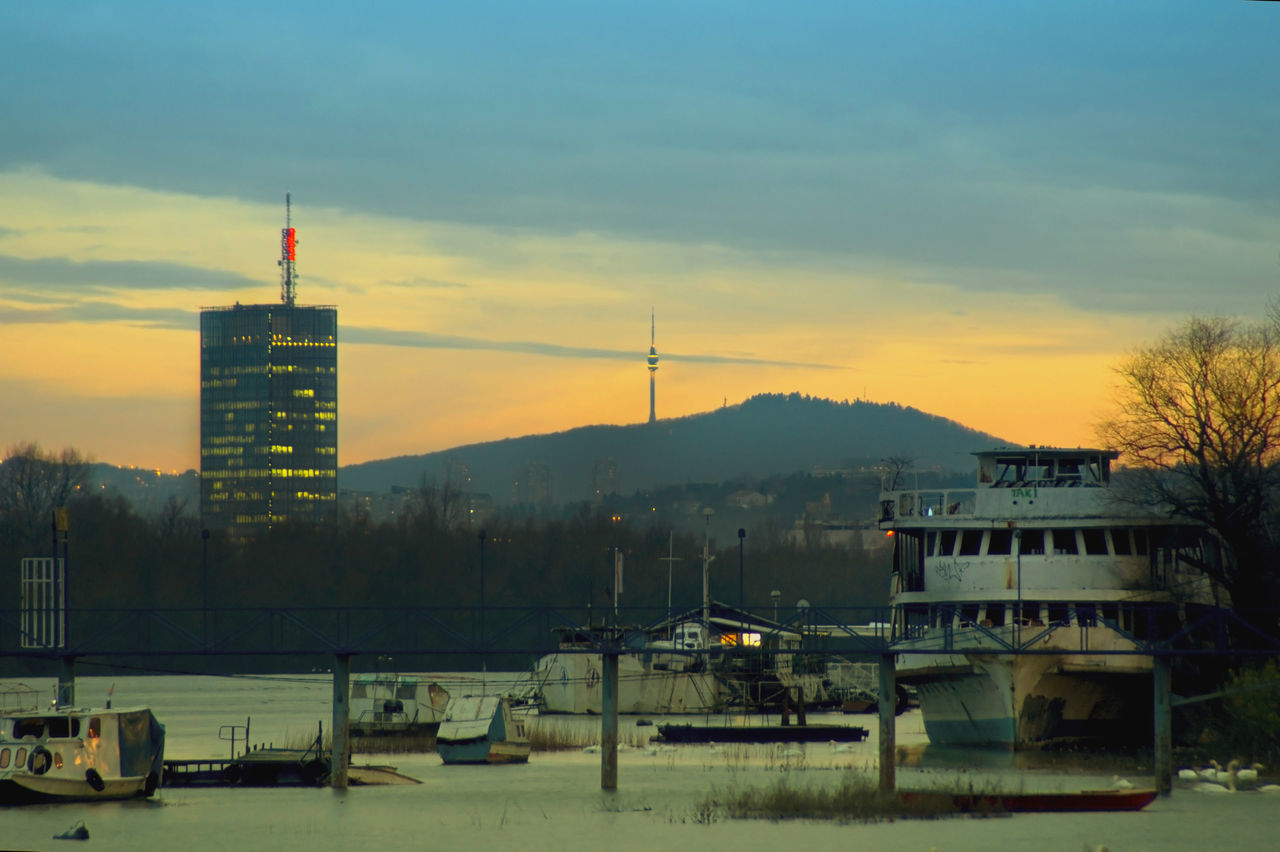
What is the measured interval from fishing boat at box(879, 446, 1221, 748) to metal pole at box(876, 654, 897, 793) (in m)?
7.55

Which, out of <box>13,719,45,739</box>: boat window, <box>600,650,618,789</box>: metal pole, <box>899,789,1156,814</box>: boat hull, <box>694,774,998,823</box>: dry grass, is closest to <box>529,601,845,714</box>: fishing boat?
<box>600,650,618,789</box>: metal pole

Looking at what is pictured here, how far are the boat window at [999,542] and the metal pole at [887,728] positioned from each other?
13343 mm

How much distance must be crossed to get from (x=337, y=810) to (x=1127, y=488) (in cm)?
2982

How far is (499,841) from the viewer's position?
46094mm

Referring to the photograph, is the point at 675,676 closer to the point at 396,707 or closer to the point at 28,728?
the point at 396,707

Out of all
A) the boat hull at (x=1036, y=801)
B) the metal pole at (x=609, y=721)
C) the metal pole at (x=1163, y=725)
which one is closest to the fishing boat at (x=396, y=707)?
the metal pole at (x=609, y=721)

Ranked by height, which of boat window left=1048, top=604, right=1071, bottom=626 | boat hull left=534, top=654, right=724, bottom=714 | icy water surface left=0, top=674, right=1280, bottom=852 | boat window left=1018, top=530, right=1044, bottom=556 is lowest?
boat hull left=534, top=654, right=724, bottom=714

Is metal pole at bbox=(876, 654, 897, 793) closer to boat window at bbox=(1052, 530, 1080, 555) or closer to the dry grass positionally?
the dry grass

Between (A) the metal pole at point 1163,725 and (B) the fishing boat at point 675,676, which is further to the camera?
(B) the fishing boat at point 675,676

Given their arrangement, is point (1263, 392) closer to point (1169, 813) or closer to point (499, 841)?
point (1169, 813)

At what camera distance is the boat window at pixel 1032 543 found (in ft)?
211

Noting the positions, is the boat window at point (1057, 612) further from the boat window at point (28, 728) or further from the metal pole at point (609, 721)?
the boat window at point (28, 728)

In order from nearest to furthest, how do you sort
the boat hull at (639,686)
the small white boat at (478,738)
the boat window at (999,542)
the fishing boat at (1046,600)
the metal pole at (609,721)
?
the metal pole at (609,721) < the fishing boat at (1046,600) < the boat window at (999,542) < the small white boat at (478,738) < the boat hull at (639,686)

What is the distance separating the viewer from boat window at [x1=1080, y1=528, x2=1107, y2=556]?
209 ft
